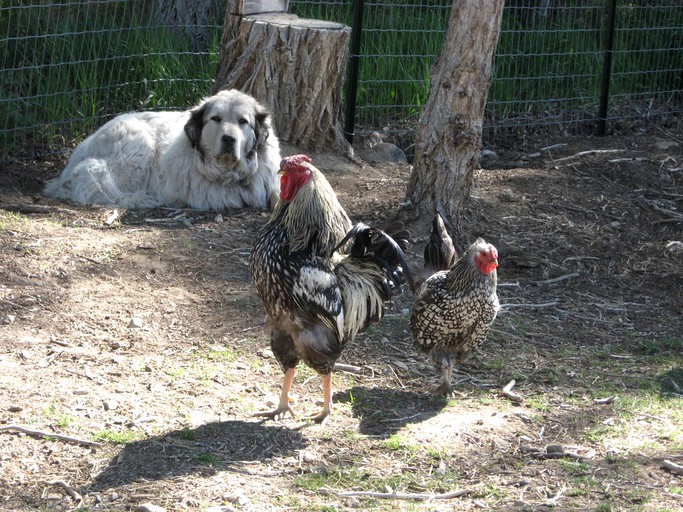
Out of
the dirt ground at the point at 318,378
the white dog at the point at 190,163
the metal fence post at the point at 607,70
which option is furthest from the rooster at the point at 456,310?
the metal fence post at the point at 607,70

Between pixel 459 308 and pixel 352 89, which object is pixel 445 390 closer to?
pixel 459 308

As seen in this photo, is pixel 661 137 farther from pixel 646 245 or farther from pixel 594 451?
pixel 594 451

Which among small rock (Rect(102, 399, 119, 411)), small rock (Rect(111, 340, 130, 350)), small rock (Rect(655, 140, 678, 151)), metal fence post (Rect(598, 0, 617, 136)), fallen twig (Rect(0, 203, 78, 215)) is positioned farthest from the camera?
metal fence post (Rect(598, 0, 617, 136))

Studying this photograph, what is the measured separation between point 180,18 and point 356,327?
7070 mm

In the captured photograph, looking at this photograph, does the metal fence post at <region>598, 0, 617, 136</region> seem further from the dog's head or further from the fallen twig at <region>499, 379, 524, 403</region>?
the fallen twig at <region>499, 379, 524, 403</region>

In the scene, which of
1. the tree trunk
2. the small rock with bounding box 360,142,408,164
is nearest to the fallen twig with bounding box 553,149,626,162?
the small rock with bounding box 360,142,408,164

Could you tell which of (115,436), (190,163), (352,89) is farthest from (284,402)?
(352,89)

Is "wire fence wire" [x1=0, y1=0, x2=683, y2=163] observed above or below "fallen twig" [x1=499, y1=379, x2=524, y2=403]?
above

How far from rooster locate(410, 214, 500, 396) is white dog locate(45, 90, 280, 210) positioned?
332 cm

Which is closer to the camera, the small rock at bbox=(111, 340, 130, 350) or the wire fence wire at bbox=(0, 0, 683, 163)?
the small rock at bbox=(111, 340, 130, 350)

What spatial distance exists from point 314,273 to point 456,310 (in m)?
0.90

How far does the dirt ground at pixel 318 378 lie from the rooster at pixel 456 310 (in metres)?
0.27

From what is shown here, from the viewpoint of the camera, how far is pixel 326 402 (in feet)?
16.2

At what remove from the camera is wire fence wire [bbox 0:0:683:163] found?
9320 mm
